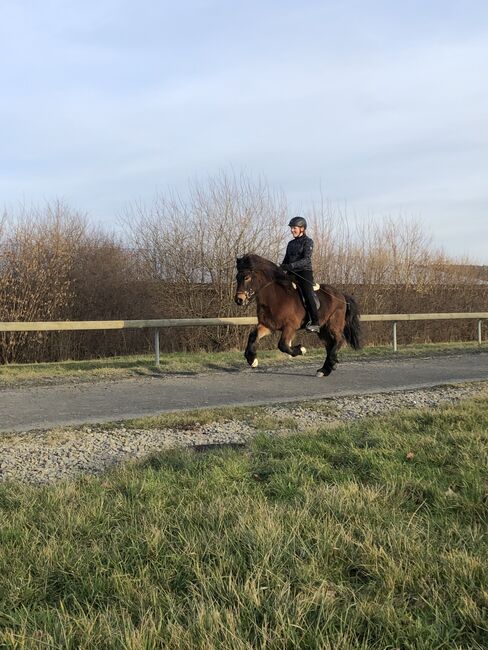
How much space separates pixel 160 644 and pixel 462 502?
2199 millimetres

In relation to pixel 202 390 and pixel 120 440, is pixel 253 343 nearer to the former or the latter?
pixel 202 390

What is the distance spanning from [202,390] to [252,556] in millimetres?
6856

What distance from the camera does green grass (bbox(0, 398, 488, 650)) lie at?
219 centimetres

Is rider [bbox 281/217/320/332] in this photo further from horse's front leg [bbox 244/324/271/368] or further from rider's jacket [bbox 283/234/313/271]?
horse's front leg [bbox 244/324/271/368]

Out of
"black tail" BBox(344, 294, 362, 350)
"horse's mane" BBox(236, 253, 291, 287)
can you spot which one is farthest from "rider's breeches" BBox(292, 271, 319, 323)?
"black tail" BBox(344, 294, 362, 350)

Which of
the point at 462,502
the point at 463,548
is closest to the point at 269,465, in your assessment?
the point at 462,502

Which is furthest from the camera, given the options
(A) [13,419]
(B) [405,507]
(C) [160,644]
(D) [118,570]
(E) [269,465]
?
(A) [13,419]

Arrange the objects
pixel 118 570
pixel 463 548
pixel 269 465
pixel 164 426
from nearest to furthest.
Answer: pixel 118 570 < pixel 463 548 < pixel 269 465 < pixel 164 426

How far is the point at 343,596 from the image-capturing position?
2.46 m

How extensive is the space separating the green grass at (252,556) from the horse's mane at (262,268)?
658 centimetres

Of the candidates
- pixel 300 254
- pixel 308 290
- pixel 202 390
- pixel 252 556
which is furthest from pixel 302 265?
pixel 252 556

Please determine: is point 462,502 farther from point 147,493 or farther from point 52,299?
point 52,299

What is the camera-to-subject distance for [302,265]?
11.2 metres

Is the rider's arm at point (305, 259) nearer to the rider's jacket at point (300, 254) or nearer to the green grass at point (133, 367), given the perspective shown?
the rider's jacket at point (300, 254)
